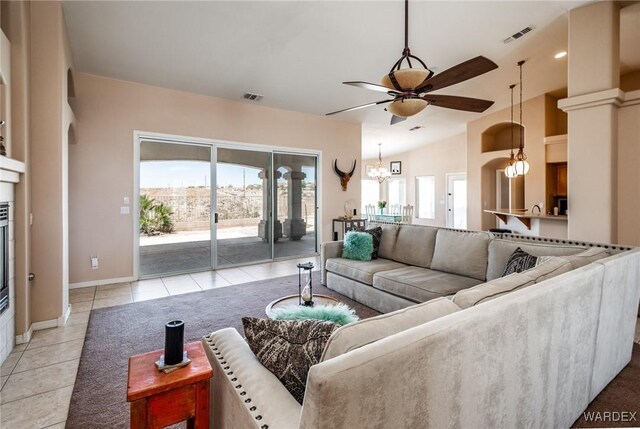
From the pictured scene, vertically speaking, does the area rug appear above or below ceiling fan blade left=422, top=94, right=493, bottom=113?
below

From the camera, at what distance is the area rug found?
6.26 ft

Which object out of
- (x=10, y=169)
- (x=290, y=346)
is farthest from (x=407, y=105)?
(x=10, y=169)

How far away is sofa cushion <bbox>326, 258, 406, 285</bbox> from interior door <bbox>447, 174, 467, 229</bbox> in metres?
6.45

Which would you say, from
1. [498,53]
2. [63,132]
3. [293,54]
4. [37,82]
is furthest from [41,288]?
[498,53]

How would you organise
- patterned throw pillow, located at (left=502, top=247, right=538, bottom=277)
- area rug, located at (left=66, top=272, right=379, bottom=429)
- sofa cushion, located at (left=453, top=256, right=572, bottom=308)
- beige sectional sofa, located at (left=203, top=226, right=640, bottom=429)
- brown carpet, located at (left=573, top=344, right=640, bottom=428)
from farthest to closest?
patterned throw pillow, located at (left=502, top=247, right=538, bottom=277), area rug, located at (left=66, top=272, right=379, bottom=429), brown carpet, located at (left=573, top=344, right=640, bottom=428), sofa cushion, located at (left=453, top=256, right=572, bottom=308), beige sectional sofa, located at (left=203, top=226, right=640, bottom=429)

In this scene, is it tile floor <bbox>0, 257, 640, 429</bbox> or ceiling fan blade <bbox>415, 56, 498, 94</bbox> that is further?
ceiling fan blade <bbox>415, 56, 498, 94</bbox>

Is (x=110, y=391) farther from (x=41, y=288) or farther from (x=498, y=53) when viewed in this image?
(x=498, y=53)

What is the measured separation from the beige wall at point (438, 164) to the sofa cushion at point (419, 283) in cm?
696

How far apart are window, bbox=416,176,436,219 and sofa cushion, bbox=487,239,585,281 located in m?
7.54

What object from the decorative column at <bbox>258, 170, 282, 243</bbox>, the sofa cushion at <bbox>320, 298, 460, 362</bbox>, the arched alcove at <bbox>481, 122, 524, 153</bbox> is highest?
the arched alcove at <bbox>481, 122, 524, 153</bbox>

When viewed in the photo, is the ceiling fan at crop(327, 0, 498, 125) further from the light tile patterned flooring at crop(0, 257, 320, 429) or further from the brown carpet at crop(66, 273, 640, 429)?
the light tile patterned flooring at crop(0, 257, 320, 429)

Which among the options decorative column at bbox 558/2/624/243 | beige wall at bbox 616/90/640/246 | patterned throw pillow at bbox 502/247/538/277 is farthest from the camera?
beige wall at bbox 616/90/640/246

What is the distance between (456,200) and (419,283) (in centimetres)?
740

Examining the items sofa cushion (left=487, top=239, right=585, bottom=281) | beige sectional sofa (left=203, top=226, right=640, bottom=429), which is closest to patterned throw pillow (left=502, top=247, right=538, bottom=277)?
sofa cushion (left=487, top=239, right=585, bottom=281)
